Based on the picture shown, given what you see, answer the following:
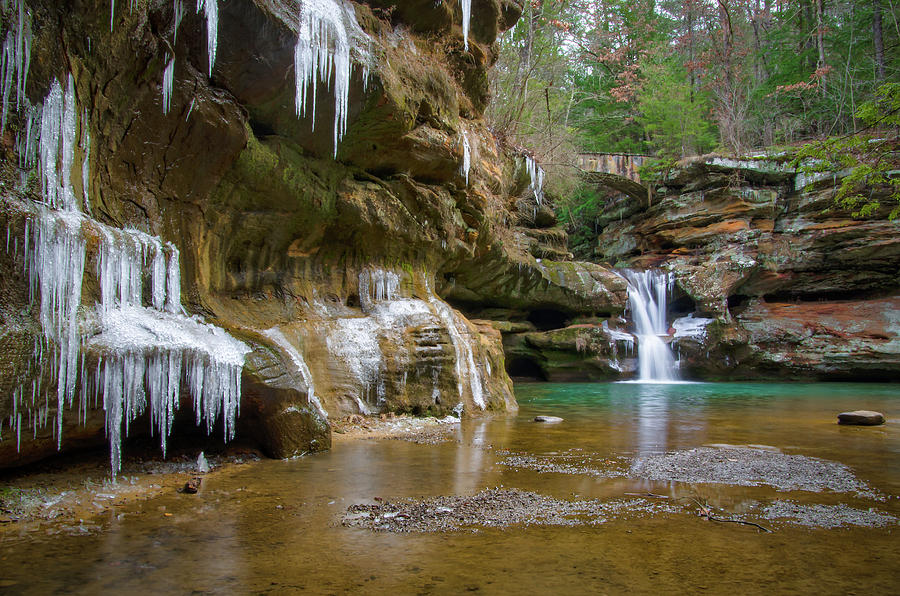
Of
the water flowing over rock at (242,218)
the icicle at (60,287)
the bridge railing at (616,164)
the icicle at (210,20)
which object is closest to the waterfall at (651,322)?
the bridge railing at (616,164)

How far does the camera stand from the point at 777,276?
69.1 feet

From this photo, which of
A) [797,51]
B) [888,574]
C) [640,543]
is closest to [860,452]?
[888,574]

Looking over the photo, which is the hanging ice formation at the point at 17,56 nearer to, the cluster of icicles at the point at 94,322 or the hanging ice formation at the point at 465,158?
the cluster of icicles at the point at 94,322

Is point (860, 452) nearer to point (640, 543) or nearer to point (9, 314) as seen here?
point (640, 543)

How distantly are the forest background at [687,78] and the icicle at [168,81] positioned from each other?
1164 cm

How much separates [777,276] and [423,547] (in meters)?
22.1

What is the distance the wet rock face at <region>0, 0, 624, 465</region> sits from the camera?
17.3 ft

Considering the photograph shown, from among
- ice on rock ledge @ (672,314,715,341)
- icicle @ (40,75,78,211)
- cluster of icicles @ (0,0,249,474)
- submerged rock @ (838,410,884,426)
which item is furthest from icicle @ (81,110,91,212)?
ice on rock ledge @ (672,314,715,341)

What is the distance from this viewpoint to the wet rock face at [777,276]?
19344mm

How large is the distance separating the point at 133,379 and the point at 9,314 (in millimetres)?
1024

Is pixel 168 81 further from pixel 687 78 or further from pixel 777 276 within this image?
pixel 687 78

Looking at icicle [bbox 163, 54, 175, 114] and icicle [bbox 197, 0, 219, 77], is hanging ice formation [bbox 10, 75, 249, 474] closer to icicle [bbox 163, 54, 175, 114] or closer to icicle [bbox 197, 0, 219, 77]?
icicle [bbox 163, 54, 175, 114]

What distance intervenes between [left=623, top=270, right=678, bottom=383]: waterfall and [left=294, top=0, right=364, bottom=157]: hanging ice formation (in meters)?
15.8

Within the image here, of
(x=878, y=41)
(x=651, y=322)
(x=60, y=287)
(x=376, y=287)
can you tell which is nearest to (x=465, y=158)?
(x=376, y=287)
